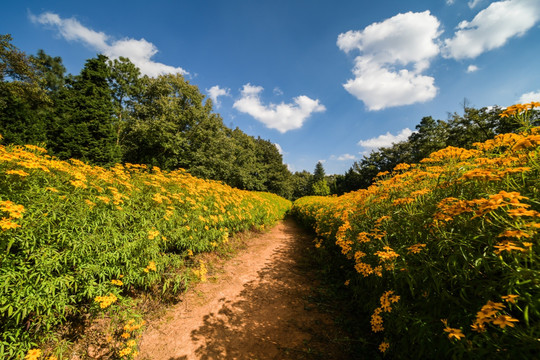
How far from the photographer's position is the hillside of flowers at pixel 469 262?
108 cm

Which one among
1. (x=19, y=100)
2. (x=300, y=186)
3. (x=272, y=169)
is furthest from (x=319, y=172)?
(x=19, y=100)

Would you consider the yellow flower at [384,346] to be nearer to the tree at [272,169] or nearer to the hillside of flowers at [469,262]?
the hillside of flowers at [469,262]

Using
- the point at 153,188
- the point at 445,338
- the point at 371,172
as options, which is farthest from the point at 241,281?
the point at 371,172

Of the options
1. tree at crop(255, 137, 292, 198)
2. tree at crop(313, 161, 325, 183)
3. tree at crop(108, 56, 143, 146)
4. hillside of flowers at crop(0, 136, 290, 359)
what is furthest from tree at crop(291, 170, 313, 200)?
hillside of flowers at crop(0, 136, 290, 359)

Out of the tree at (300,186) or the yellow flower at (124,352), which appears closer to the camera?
the yellow flower at (124,352)

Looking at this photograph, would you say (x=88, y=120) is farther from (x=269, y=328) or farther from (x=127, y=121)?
(x=269, y=328)

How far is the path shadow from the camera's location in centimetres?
264

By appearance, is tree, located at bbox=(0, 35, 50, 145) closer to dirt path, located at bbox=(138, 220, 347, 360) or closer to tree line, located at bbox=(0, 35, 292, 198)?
tree line, located at bbox=(0, 35, 292, 198)

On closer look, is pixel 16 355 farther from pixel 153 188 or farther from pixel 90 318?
pixel 153 188

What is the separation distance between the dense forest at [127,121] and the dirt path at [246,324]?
557 inches

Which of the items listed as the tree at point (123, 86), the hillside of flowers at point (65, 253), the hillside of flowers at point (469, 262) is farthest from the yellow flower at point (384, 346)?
the tree at point (123, 86)

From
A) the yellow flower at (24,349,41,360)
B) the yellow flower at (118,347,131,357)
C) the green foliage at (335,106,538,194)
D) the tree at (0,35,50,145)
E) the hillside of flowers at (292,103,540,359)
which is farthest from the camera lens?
the green foliage at (335,106,538,194)

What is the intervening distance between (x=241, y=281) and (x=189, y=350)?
192 centimetres

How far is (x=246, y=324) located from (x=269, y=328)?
40cm
